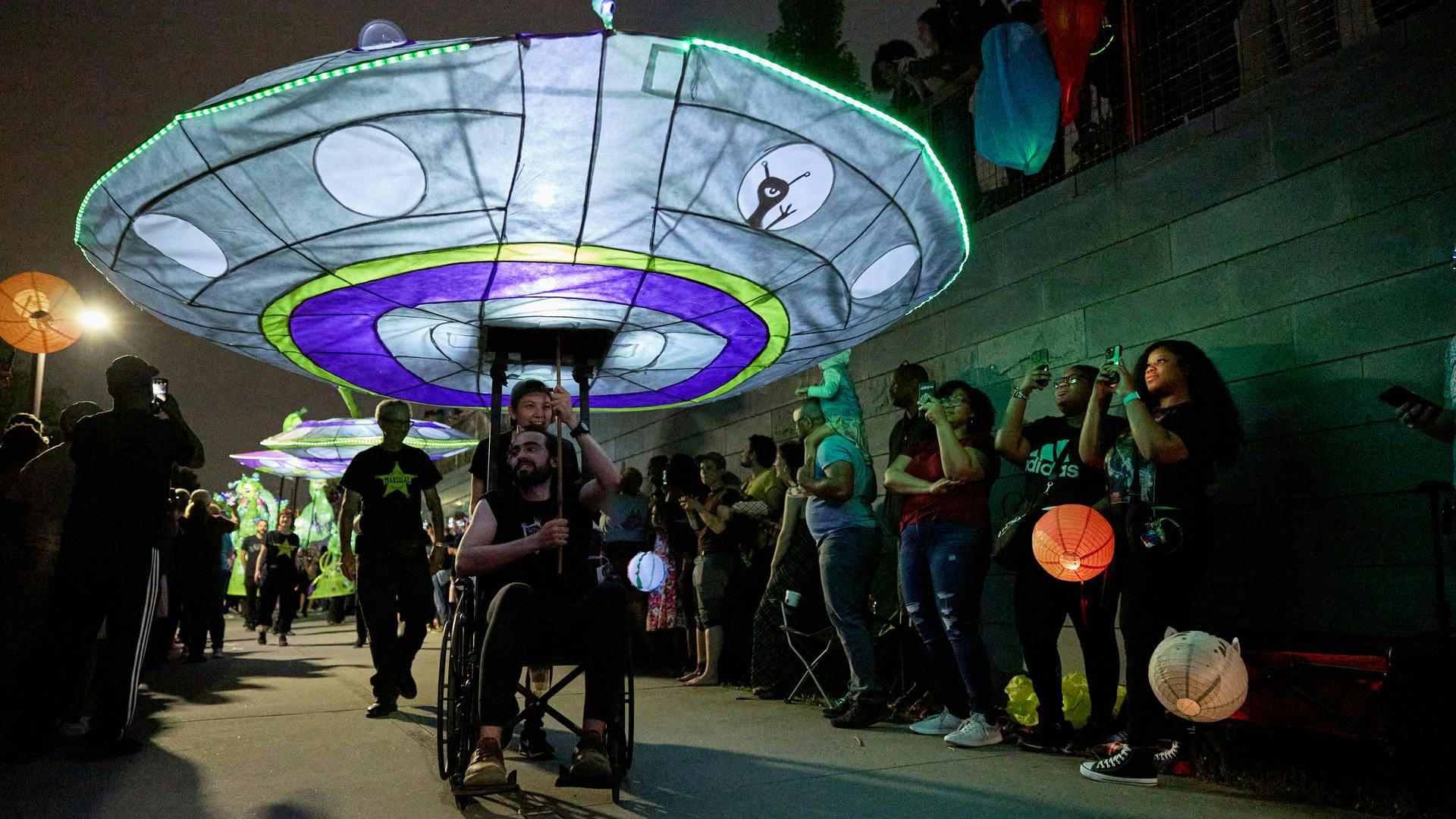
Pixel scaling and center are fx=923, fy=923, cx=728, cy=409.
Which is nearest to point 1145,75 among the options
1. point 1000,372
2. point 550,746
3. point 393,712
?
point 1000,372

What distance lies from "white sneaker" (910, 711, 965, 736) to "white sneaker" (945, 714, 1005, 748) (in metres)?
0.29

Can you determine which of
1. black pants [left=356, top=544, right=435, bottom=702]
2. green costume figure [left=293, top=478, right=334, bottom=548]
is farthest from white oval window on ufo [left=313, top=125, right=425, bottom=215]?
green costume figure [left=293, top=478, right=334, bottom=548]

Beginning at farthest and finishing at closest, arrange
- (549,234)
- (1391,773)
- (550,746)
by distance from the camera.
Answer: (550,746) < (549,234) < (1391,773)

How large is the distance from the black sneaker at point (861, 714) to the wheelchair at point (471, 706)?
5.58 ft

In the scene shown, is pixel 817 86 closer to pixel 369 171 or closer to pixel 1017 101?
pixel 369 171

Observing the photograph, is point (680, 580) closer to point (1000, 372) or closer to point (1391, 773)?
point (1000, 372)

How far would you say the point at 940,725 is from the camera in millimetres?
5262

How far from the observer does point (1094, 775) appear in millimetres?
3990

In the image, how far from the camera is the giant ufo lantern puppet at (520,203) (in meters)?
3.23

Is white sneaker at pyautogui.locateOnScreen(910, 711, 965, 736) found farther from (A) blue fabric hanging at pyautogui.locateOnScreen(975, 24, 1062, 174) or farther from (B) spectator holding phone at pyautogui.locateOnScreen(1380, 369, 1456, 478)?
(A) blue fabric hanging at pyautogui.locateOnScreen(975, 24, 1062, 174)

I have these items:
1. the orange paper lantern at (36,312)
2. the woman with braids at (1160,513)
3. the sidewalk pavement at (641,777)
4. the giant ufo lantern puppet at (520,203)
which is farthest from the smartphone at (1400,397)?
the orange paper lantern at (36,312)

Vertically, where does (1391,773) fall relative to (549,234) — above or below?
below

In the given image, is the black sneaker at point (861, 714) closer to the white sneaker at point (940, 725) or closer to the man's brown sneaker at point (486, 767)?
the white sneaker at point (940, 725)

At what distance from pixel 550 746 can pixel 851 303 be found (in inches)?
110
